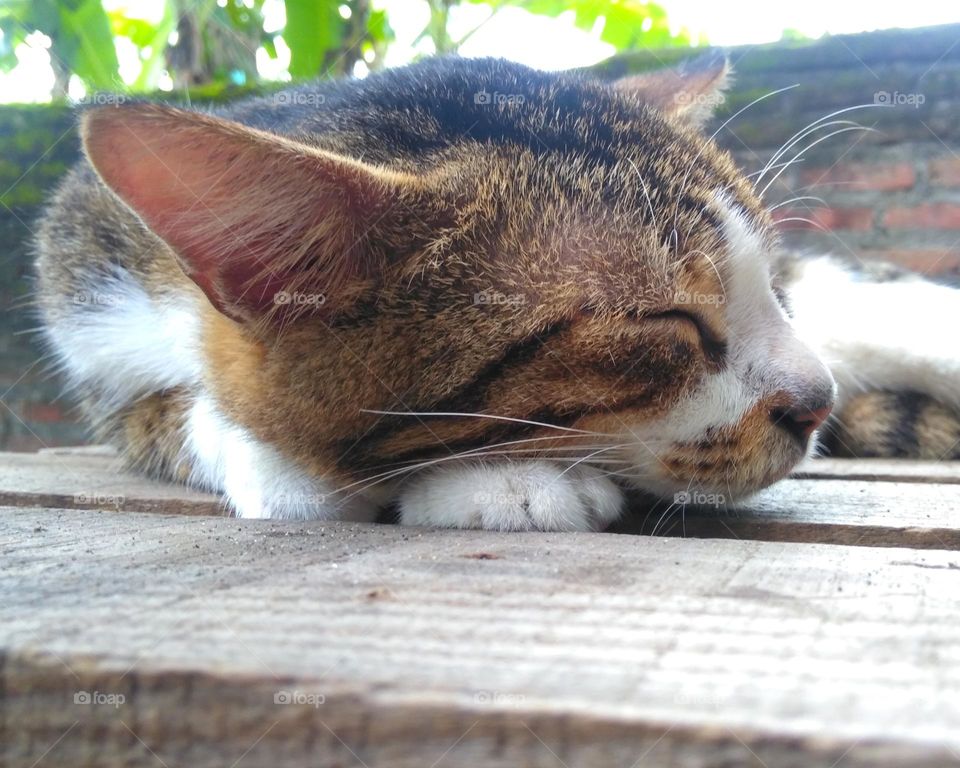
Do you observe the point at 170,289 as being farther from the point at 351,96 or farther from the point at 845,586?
the point at 845,586

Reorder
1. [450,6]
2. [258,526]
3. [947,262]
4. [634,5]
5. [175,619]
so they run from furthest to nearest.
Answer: [634,5] < [450,6] < [947,262] < [258,526] < [175,619]

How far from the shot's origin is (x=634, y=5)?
4180 millimetres

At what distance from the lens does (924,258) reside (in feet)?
10.5

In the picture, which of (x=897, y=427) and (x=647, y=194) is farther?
(x=897, y=427)

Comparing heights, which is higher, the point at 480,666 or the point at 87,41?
the point at 87,41

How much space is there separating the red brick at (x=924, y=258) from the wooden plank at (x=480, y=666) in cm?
274

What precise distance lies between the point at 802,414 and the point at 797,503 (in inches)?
6.0

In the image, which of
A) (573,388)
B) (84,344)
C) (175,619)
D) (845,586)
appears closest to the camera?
(175,619)

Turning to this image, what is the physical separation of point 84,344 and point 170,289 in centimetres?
37

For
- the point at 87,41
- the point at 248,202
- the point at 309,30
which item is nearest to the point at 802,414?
the point at 248,202

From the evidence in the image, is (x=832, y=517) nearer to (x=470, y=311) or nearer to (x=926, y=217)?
(x=470, y=311)

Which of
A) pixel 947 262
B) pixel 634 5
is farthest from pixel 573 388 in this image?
pixel 634 5

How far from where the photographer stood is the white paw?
1052 millimetres

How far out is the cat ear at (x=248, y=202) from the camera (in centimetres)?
96
